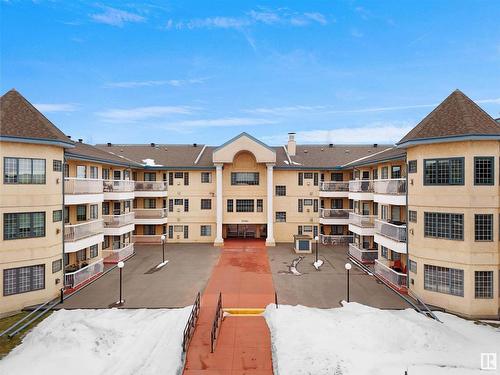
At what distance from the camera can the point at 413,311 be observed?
51.6 feet

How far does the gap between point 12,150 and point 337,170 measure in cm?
→ 2978

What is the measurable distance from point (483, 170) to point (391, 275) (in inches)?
346

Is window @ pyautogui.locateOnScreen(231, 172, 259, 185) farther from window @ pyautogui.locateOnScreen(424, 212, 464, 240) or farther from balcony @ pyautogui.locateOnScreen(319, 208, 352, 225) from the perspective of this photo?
window @ pyautogui.locateOnScreen(424, 212, 464, 240)

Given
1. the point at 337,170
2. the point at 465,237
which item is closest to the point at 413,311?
the point at 465,237

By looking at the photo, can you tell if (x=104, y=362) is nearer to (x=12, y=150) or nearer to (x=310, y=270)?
(x=12, y=150)

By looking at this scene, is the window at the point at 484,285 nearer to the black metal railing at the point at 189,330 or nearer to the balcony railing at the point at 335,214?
the black metal railing at the point at 189,330

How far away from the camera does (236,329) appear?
14.3 meters

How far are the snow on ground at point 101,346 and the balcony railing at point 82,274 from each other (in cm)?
394

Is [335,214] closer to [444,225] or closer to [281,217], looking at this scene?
[281,217]

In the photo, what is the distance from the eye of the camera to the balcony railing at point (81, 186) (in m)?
19.5

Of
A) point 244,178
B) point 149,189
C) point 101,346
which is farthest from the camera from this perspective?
point 244,178

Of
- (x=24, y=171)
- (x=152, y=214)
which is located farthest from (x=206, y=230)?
(x=24, y=171)

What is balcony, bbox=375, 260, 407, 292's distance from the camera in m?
19.0

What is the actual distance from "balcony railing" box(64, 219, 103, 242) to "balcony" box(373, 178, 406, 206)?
72.6ft
